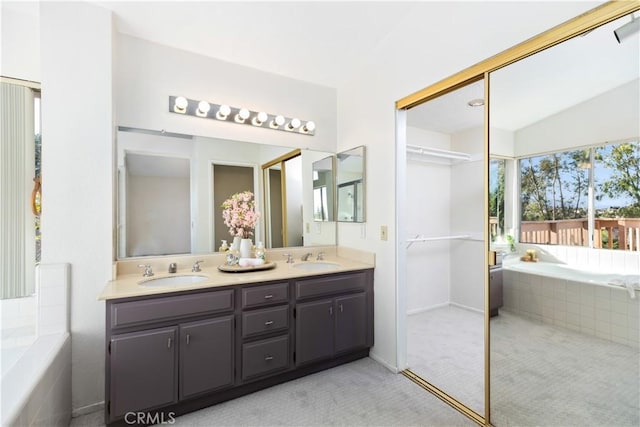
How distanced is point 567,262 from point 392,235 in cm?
110

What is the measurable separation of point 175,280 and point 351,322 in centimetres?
144

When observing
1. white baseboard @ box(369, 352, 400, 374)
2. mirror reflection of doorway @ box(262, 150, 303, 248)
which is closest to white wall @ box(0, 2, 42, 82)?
mirror reflection of doorway @ box(262, 150, 303, 248)

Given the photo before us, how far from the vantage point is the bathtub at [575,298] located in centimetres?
134

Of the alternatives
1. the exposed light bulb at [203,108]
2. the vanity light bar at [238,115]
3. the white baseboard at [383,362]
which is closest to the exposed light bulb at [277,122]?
the vanity light bar at [238,115]

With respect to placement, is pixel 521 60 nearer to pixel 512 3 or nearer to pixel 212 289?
pixel 512 3

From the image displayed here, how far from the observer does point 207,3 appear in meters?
1.96

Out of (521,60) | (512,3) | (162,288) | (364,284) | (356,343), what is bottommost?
(356,343)

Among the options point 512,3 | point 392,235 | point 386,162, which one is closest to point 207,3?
point 386,162

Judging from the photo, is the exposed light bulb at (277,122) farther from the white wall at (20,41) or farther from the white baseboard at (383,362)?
the white baseboard at (383,362)

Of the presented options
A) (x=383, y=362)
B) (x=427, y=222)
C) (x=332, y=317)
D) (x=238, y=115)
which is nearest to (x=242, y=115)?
(x=238, y=115)

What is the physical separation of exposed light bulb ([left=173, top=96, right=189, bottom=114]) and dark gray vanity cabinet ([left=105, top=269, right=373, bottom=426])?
148 cm

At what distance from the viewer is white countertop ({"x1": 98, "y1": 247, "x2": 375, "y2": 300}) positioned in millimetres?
1718

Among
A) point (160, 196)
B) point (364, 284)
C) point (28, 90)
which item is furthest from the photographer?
point (364, 284)

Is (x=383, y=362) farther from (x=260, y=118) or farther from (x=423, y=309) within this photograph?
(x=260, y=118)
